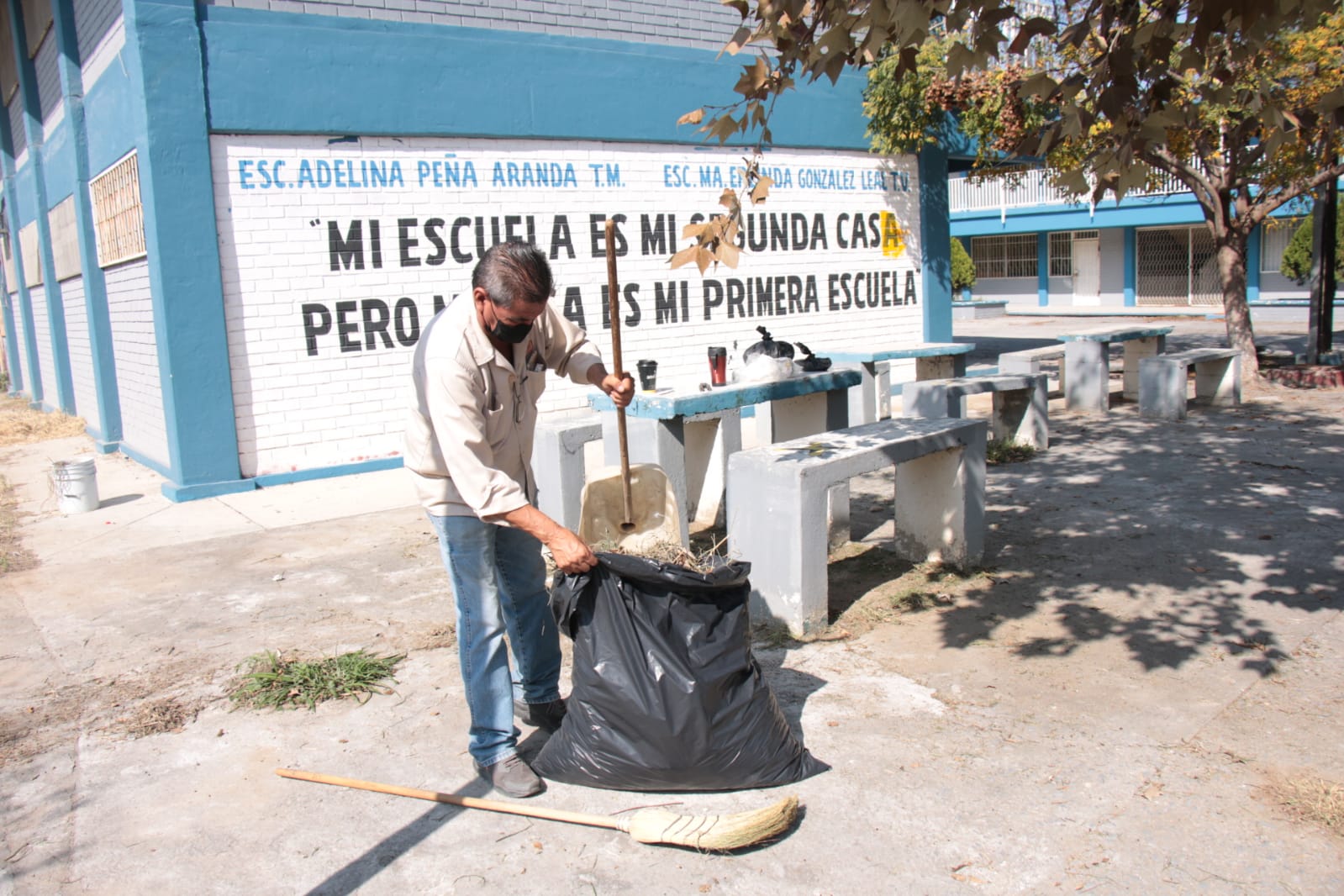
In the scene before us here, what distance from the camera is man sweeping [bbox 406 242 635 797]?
3236 millimetres

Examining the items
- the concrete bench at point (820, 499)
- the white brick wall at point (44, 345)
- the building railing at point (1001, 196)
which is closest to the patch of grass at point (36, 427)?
the white brick wall at point (44, 345)

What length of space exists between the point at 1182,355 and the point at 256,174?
846 cm

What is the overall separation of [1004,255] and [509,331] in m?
33.6

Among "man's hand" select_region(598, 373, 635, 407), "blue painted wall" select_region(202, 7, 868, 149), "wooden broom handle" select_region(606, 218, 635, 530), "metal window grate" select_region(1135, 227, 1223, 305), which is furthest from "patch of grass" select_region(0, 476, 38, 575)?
"metal window grate" select_region(1135, 227, 1223, 305)

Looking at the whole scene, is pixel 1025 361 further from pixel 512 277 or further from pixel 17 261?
pixel 17 261

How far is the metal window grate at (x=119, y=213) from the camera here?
8.96m

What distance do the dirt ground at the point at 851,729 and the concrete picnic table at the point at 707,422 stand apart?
3.14 ft

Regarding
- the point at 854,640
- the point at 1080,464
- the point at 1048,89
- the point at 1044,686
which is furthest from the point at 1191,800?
the point at 1080,464

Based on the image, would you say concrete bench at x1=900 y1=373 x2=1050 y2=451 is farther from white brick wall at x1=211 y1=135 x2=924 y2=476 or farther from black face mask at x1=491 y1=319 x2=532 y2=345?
black face mask at x1=491 y1=319 x2=532 y2=345

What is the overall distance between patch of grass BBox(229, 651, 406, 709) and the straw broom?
1259 millimetres

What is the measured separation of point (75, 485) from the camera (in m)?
8.11

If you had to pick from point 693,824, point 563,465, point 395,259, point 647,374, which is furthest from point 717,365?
point 395,259

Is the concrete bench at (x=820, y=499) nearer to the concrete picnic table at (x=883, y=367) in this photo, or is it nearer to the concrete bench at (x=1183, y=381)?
the concrete picnic table at (x=883, y=367)

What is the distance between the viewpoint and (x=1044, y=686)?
425 centimetres
